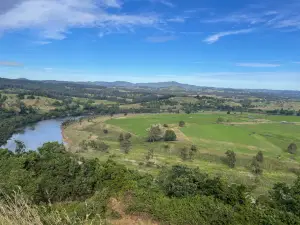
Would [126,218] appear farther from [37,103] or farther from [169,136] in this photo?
[37,103]

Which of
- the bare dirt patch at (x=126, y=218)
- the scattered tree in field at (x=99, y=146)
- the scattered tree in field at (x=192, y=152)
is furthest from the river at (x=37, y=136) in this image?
the bare dirt patch at (x=126, y=218)

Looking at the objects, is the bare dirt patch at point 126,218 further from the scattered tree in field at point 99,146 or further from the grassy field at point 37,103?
the grassy field at point 37,103

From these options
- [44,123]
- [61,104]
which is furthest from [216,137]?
[61,104]

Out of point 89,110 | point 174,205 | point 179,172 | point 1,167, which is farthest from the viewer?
point 89,110

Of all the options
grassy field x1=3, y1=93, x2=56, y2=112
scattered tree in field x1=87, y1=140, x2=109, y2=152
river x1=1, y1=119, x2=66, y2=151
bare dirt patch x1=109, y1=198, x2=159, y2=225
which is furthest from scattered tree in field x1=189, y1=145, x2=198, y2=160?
grassy field x1=3, y1=93, x2=56, y2=112

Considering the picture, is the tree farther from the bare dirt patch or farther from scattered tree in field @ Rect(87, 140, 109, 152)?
the bare dirt patch

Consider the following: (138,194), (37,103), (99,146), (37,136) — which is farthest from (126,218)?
(37,103)

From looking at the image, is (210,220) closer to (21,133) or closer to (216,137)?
(216,137)
